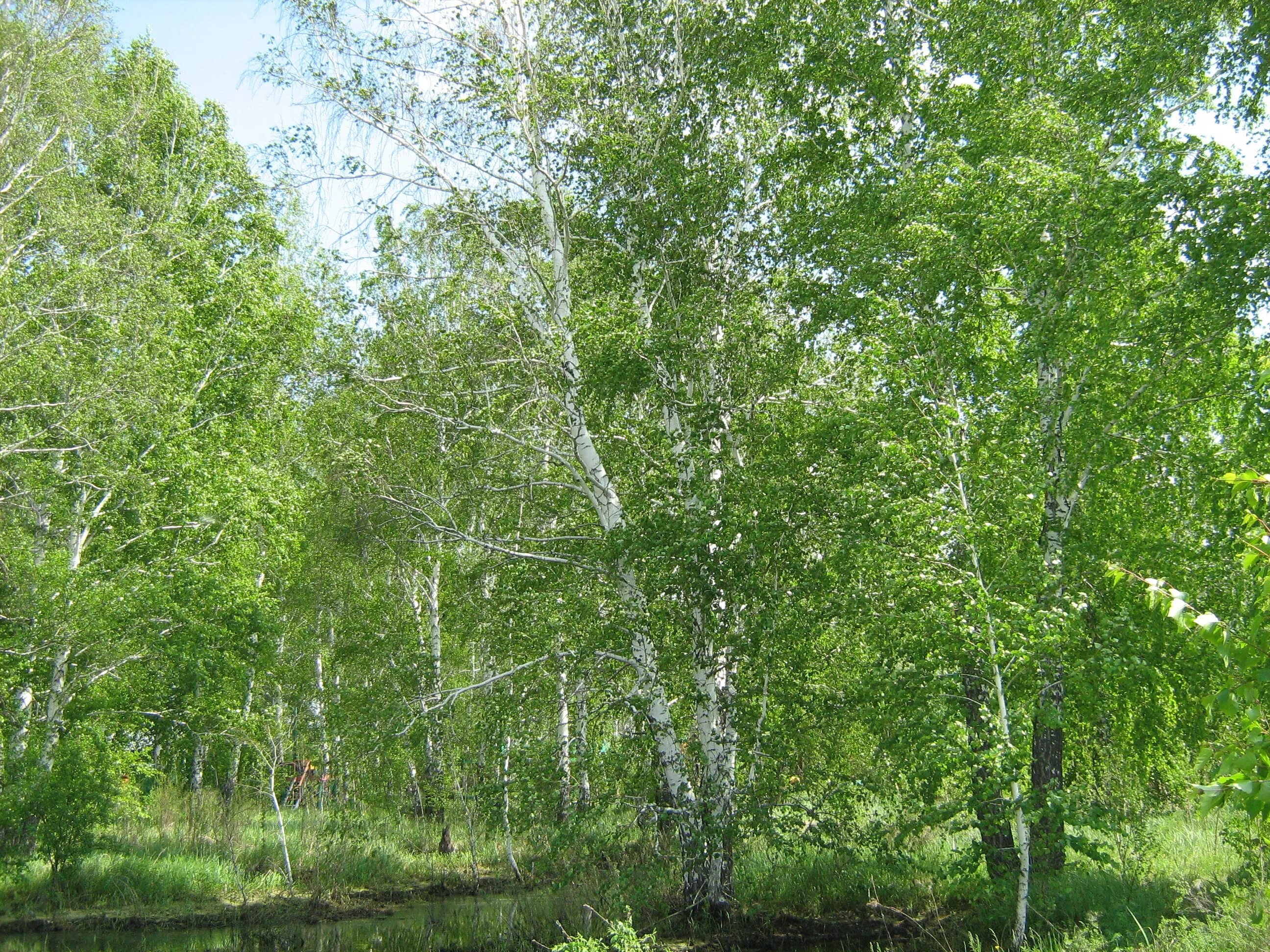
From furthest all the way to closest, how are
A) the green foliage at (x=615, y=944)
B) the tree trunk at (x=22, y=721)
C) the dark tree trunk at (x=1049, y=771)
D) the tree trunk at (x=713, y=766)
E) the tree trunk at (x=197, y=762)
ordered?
the tree trunk at (x=197, y=762) < the tree trunk at (x=22, y=721) < the tree trunk at (x=713, y=766) < the green foliage at (x=615, y=944) < the dark tree trunk at (x=1049, y=771)

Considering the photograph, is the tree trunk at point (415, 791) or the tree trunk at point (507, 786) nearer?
the tree trunk at point (507, 786)

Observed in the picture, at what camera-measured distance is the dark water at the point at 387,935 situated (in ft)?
36.6

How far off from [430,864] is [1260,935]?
43.3 feet

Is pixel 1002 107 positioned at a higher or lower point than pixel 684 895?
higher

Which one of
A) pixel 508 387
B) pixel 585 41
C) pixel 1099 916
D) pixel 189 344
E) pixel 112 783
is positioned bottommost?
pixel 1099 916

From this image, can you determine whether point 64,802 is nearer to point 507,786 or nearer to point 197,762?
point 507,786

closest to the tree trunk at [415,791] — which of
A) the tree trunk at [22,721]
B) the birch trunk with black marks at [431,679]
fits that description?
the birch trunk with black marks at [431,679]

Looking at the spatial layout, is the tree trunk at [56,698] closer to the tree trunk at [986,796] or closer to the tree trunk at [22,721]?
the tree trunk at [22,721]

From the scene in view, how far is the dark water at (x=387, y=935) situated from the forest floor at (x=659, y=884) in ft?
1.22

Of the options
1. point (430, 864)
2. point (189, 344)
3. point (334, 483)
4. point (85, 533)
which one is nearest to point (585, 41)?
point (334, 483)

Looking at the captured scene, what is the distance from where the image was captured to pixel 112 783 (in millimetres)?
13805

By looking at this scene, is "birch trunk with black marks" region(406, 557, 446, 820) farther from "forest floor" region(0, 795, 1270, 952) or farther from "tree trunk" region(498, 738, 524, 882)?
"forest floor" region(0, 795, 1270, 952)

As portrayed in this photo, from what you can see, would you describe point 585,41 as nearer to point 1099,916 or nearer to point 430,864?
point 1099,916

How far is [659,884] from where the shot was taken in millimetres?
10609
